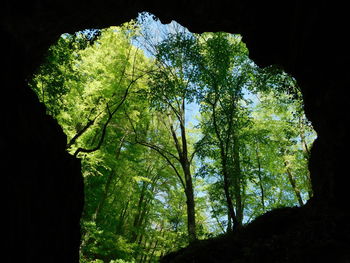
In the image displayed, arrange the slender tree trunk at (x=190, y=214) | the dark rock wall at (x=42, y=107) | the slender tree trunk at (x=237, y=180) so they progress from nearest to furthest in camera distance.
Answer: the dark rock wall at (x=42, y=107)
the slender tree trunk at (x=190, y=214)
the slender tree trunk at (x=237, y=180)

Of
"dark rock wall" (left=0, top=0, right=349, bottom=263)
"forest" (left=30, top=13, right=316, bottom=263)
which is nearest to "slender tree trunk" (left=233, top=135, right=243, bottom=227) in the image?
"forest" (left=30, top=13, right=316, bottom=263)

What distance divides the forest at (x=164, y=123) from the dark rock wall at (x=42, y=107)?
194 centimetres

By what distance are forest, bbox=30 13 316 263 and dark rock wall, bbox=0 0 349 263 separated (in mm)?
1941

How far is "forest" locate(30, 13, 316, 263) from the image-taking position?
1055 centimetres

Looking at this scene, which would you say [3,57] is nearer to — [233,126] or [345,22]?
[345,22]

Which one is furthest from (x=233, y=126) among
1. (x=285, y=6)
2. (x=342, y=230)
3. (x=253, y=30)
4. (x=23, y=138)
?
(x=23, y=138)

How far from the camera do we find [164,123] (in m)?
14.2

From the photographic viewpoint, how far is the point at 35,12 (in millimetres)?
6125

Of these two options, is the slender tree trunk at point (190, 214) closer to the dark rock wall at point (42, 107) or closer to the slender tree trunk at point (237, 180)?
the slender tree trunk at point (237, 180)

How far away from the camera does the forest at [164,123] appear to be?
1055 centimetres

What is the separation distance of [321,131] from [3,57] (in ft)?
27.0

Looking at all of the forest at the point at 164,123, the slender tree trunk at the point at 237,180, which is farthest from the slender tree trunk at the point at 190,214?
the slender tree trunk at the point at 237,180

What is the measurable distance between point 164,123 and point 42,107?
865cm

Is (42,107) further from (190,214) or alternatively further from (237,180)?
(237,180)
